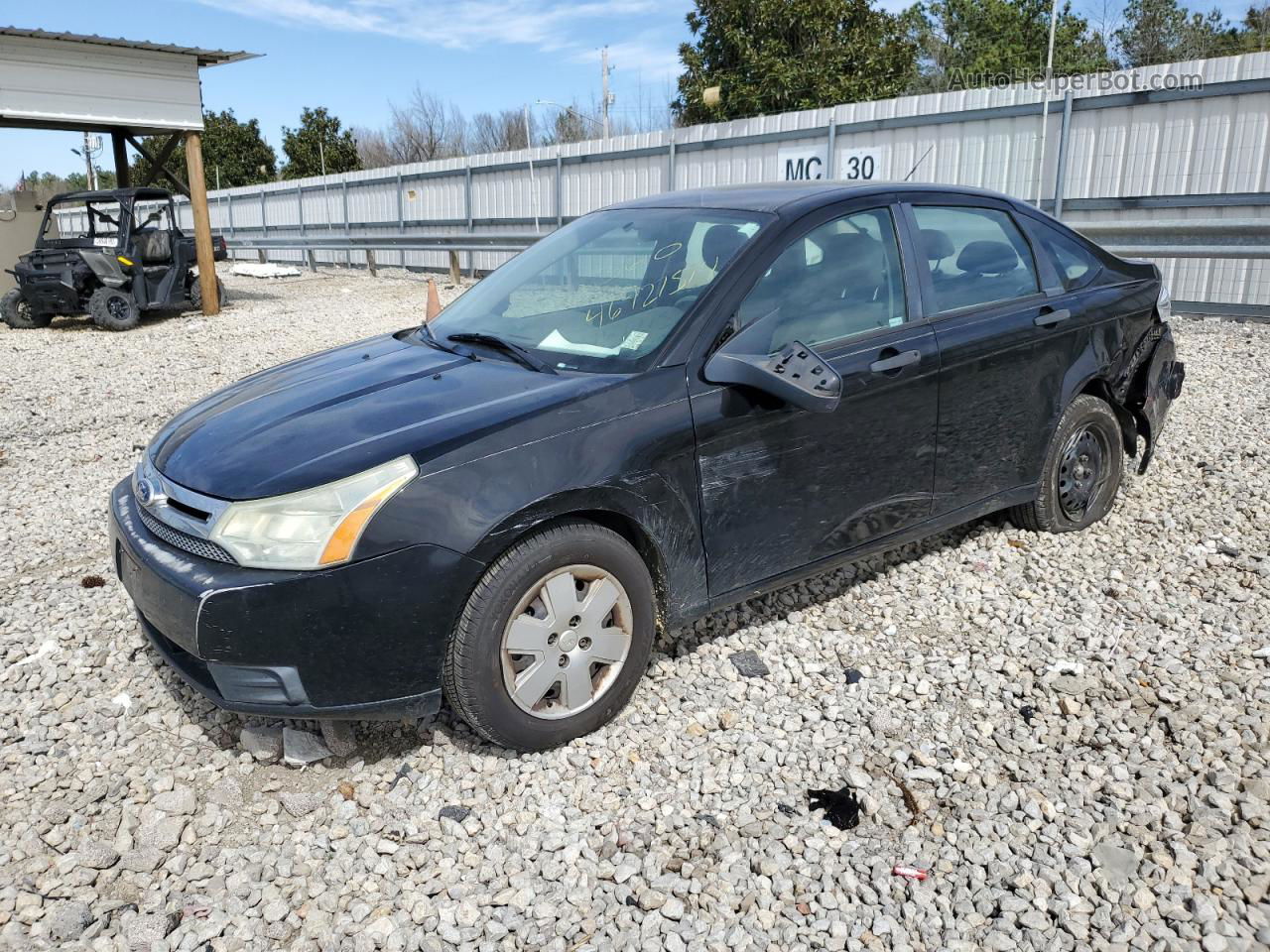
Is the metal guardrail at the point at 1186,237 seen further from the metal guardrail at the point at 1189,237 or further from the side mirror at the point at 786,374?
the side mirror at the point at 786,374

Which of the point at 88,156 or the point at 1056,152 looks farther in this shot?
the point at 88,156

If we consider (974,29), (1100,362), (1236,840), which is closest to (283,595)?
(1236,840)

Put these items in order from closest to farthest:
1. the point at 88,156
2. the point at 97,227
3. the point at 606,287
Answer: the point at 606,287, the point at 97,227, the point at 88,156

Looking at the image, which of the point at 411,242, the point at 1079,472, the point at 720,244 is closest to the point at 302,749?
the point at 720,244

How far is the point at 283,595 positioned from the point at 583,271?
1.91 meters

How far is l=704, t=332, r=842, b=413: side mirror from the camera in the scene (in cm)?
307

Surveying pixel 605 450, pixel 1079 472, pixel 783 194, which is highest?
pixel 783 194

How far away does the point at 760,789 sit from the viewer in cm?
290

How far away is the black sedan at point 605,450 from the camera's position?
106 inches

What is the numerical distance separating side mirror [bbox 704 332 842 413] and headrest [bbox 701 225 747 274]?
396 mm

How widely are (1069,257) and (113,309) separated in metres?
13.0

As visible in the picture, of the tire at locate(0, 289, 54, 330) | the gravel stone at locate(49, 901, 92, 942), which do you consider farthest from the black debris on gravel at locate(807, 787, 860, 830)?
the tire at locate(0, 289, 54, 330)

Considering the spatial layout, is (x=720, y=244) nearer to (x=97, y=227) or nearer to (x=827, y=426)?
(x=827, y=426)

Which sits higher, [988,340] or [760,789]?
[988,340]
